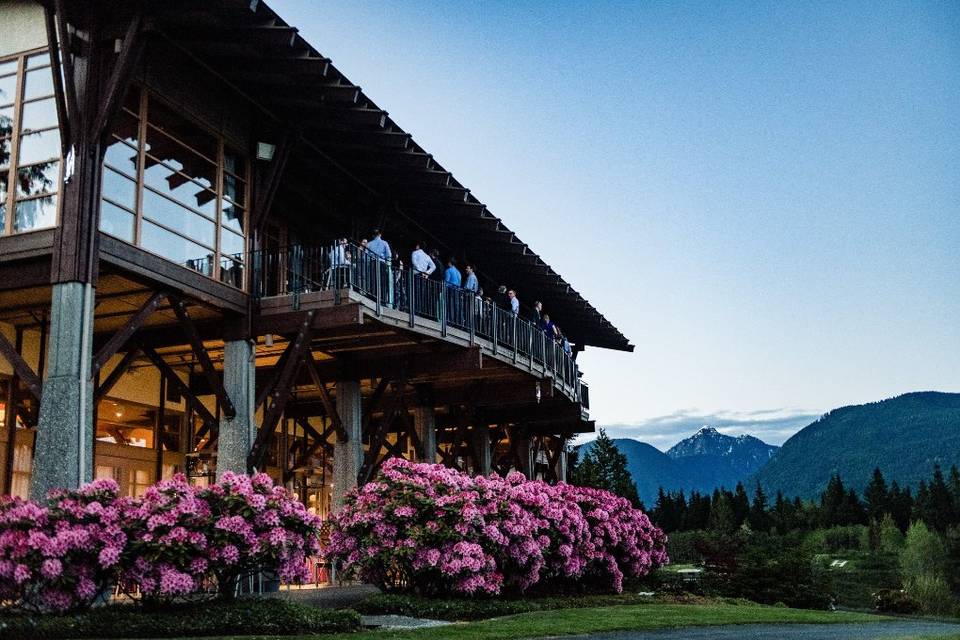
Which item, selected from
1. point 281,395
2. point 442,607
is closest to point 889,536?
point 281,395

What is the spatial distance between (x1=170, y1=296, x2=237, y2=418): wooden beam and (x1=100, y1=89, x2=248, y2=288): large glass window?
28.5 inches

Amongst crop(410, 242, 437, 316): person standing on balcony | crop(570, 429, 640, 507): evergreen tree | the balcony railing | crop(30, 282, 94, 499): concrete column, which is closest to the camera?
crop(30, 282, 94, 499): concrete column

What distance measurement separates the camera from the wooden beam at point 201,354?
16.1m

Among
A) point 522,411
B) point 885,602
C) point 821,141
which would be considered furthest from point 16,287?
point 885,602

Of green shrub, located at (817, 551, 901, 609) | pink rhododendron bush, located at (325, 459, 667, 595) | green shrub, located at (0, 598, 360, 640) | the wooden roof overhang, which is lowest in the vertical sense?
green shrub, located at (817, 551, 901, 609)

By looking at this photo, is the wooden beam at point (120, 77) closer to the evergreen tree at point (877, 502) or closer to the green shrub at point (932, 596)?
the green shrub at point (932, 596)

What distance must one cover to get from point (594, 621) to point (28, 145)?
1056 centimetres

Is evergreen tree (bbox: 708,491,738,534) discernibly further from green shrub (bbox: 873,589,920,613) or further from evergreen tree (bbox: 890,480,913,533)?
green shrub (bbox: 873,589,920,613)

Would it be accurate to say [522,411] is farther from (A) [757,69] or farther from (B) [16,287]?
(B) [16,287]

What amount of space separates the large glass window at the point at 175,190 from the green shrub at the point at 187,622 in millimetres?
5708

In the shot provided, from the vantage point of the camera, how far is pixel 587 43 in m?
31.0

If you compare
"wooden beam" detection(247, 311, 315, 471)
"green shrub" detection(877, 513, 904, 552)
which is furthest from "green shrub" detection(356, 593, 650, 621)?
"green shrub" detection(877, 513, 904, 552)

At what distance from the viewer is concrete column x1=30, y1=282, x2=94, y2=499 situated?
1319cm

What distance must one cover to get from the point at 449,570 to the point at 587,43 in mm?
20135
